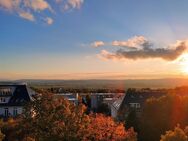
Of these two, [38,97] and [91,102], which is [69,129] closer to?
[38,97]

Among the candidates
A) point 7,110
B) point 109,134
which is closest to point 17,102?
point 7,110

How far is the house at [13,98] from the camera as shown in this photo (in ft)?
229

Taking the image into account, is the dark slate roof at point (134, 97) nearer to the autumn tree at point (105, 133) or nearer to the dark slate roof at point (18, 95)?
the dark slate roof at point (18, 95)

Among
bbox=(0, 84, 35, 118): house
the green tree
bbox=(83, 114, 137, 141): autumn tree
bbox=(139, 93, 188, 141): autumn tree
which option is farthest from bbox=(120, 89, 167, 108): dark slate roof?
bbox=(83, 114, 137, 141): autumn tree

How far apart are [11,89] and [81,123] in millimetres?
45964

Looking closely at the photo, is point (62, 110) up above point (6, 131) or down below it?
above

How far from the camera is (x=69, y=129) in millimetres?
28016

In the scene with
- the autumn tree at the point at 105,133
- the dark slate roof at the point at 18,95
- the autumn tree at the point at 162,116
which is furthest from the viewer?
the dark slate roof at the point at 18,95

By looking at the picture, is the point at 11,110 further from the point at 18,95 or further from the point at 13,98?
the point at 18,95

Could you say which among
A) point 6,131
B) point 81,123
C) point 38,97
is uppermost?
point 38,97

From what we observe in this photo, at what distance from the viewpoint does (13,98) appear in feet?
234

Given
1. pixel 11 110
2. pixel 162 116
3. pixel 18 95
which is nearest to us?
pixel 162 116

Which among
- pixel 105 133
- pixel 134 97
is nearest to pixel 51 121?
pixel 105 133

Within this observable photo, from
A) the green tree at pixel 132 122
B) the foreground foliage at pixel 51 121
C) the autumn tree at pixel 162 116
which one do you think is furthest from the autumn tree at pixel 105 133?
the green tree at pixel 132 122
